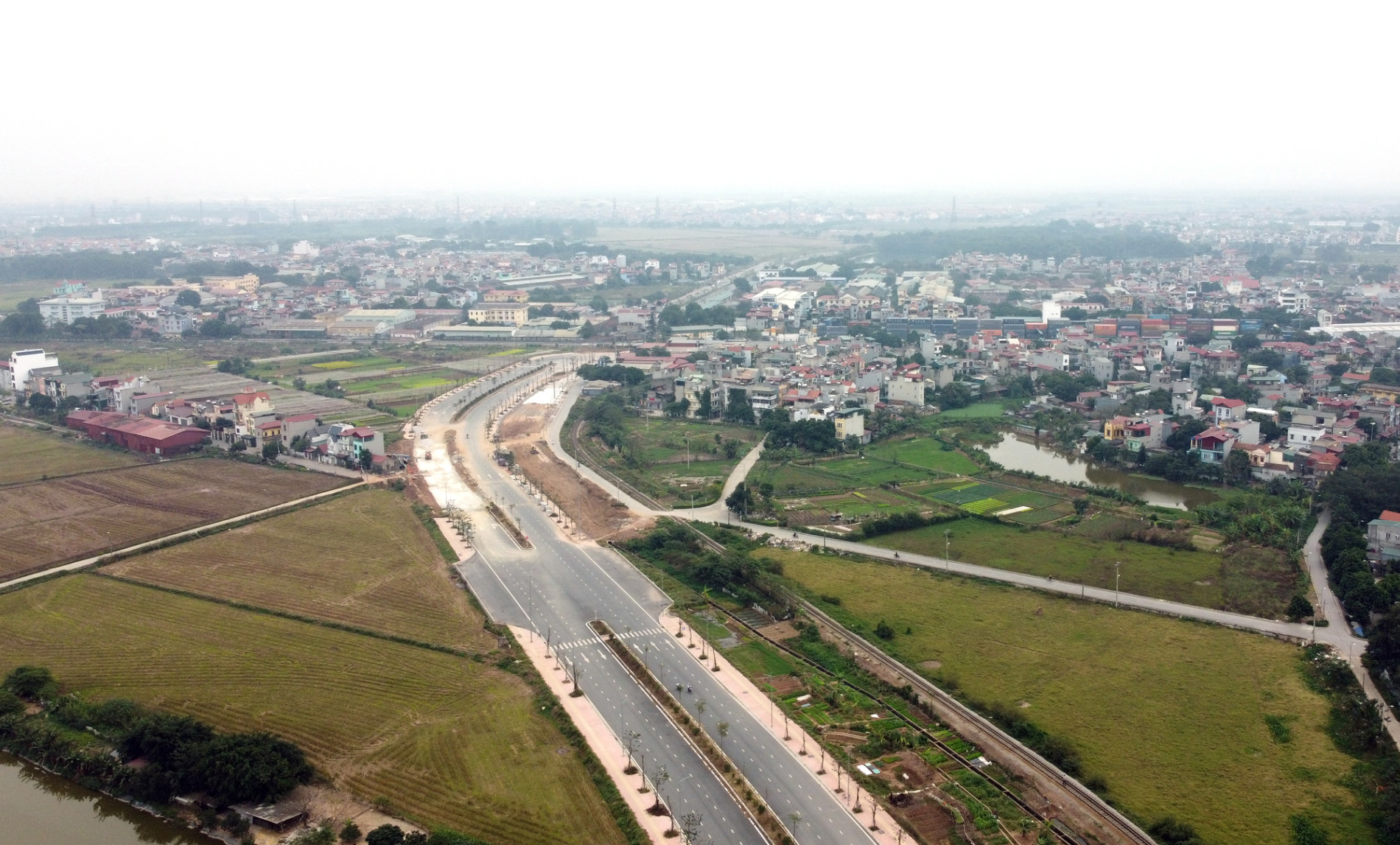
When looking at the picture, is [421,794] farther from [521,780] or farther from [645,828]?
[645,828]

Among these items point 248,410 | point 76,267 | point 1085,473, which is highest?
point 76,267

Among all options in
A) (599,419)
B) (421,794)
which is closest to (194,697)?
(421,794)

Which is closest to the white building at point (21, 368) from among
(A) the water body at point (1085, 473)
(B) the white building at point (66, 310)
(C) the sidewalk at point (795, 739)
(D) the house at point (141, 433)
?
(D) the house at point (141, 433)

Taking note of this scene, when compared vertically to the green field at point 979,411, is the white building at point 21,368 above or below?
above

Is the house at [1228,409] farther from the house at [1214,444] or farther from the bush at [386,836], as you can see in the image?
the bush at [386,836]

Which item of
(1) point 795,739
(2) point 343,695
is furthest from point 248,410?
(1) point 795,739

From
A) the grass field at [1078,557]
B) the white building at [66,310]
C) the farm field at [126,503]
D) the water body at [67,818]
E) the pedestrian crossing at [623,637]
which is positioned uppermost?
the white building at [66,310]

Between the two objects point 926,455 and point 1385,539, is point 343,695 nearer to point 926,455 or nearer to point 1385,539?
point 926,455
